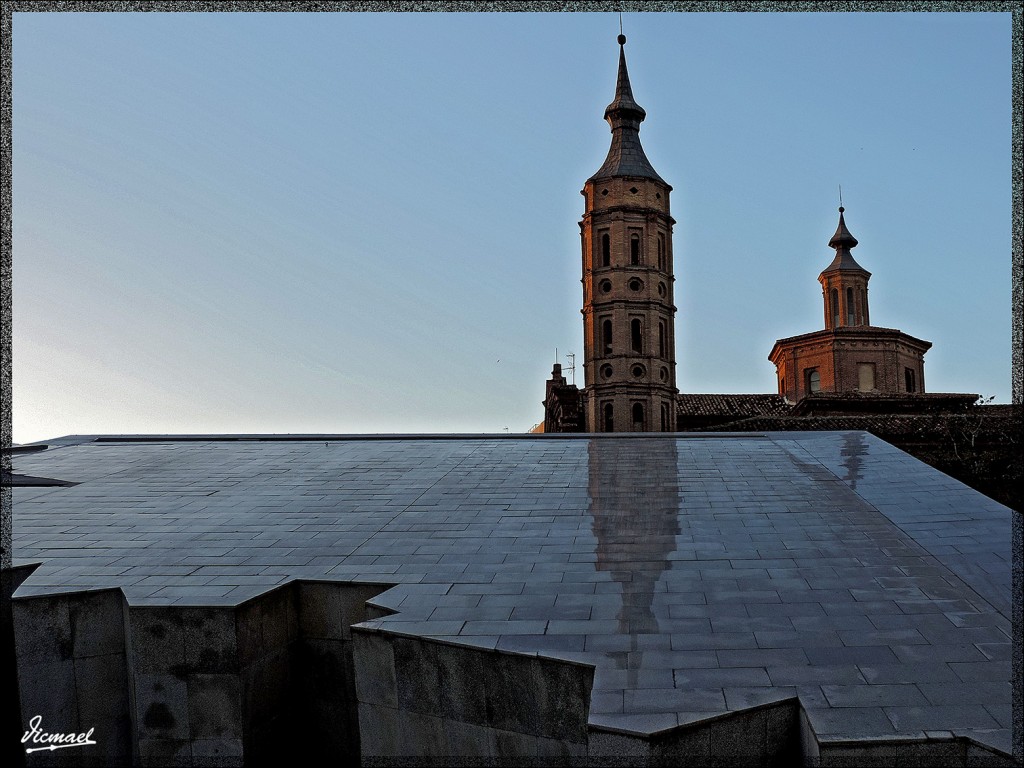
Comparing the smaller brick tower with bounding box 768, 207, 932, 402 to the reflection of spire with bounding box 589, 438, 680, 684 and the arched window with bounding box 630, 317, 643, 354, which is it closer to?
the arched window with bounding box 630, 317, 643, 354

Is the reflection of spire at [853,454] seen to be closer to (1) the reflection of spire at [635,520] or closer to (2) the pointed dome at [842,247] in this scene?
(1) the reflection of spire at [635,520]

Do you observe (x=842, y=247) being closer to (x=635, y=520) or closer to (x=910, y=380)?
(x=910, y=380)

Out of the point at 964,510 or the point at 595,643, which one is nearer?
the point at 595,643

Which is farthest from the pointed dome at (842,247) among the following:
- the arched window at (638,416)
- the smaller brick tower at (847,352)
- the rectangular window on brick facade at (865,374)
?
the arched window at (638,416)

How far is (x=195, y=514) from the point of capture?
28.6 feet

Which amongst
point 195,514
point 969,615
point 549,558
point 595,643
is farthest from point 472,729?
point 195,514

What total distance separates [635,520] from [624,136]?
36.3 metres

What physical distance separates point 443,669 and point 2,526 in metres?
5.12

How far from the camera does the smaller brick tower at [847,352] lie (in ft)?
136

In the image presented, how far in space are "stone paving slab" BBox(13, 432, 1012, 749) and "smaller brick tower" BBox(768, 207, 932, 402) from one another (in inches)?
1232

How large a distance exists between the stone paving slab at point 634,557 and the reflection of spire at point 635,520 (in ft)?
0.09

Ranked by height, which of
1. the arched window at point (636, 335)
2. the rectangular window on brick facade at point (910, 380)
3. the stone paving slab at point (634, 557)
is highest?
the arched window at point (636, 335)

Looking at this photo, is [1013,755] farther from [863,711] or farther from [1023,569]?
[1023,569]

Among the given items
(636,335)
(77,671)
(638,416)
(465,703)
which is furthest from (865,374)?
(77,671)
